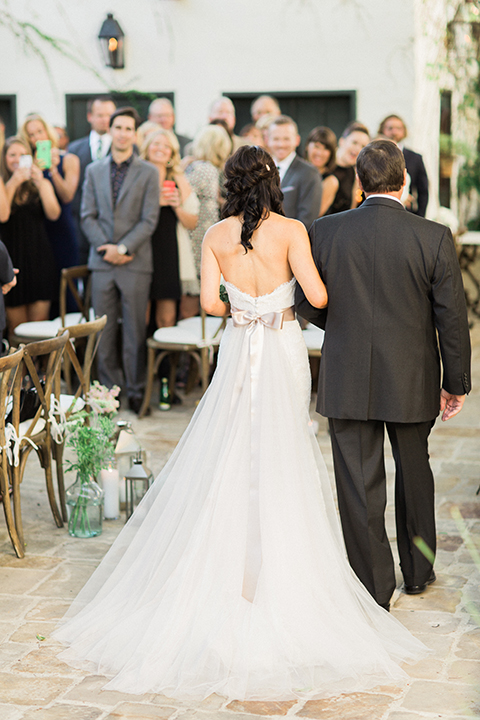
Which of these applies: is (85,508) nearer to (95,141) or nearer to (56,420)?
(56,420)

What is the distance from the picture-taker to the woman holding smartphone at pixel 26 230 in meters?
6.86

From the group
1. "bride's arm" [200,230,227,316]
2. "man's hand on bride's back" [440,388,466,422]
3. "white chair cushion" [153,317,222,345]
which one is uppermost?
"bride's arm" [200,230,227,316]

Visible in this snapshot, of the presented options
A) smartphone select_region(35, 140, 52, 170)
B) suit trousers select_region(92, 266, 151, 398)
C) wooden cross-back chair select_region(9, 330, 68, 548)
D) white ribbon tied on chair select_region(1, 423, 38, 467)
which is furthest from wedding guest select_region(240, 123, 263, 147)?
white ribbon tied on chair select_region(1, 423, 38, 467)

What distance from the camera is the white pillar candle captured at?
4672 mm

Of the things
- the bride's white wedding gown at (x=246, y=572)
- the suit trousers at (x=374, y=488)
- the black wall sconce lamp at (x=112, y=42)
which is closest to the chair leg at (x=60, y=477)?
the bride's white wedding gown at (x=246, y=572)

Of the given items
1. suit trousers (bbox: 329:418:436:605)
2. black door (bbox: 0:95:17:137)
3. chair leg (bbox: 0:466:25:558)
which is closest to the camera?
suit trousers (bbox: 329:418:436:605)

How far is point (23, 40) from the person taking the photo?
10.4 metres

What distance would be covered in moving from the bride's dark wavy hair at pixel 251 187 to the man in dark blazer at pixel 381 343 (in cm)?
25

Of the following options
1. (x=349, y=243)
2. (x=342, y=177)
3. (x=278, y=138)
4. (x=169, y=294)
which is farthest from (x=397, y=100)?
(x=349, y=243)

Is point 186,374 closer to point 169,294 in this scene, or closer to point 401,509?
point 169,294

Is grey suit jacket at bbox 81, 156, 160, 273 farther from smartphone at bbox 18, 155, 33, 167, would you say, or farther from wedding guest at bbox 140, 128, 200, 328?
smartphone at bbox 18, 155, 33, 167

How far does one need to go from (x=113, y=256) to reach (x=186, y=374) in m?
1.62

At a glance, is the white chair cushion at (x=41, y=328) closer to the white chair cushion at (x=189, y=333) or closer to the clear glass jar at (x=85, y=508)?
the white chair cushion at (x=189, y=333)

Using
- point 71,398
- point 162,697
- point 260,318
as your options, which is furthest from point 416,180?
point 162,697
